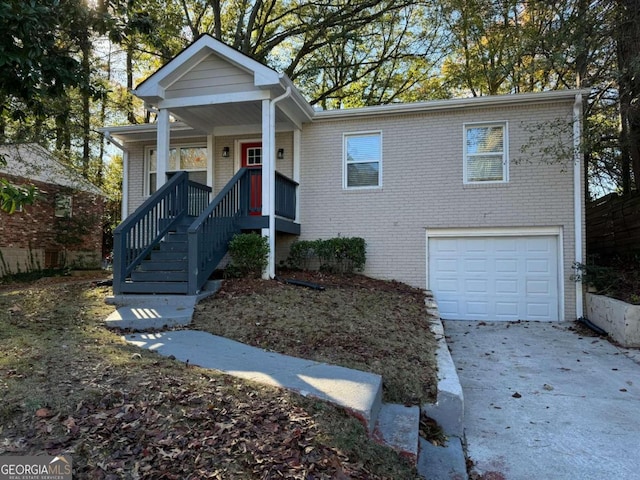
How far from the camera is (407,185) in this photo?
927 cm

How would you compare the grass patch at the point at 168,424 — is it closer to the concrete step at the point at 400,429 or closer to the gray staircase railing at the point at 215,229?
the concrete step at the point at 400,429

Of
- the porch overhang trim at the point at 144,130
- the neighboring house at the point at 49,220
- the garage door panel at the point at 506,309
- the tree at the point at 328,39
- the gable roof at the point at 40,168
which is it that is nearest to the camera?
the garage door panel at the point at 506,309

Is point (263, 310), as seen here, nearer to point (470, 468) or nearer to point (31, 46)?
point (470, 468)

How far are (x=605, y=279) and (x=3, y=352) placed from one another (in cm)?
909

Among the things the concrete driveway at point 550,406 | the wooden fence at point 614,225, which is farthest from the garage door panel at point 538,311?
the wooden fence at point 614,225

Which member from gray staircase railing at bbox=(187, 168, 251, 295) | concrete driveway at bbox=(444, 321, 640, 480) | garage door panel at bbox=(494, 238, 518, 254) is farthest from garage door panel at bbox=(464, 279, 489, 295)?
gray staircase railing at bbox=(187, 168, 251, 295)

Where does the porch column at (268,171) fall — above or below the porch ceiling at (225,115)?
below

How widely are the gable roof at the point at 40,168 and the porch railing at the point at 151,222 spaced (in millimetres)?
7454

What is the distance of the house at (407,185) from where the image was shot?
820cm

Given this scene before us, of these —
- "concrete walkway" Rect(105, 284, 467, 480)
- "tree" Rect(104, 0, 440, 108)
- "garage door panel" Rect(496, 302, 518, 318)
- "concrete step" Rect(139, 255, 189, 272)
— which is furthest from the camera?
"tree" Rect(104, 0, 440, 108)

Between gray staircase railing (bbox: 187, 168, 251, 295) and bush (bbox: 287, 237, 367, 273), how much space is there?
1560 mm

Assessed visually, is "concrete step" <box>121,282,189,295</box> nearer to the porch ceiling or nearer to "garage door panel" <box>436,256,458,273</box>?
the porch ceiling

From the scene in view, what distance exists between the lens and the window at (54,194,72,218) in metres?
14.8

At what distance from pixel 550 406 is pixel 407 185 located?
5853 millimetres
